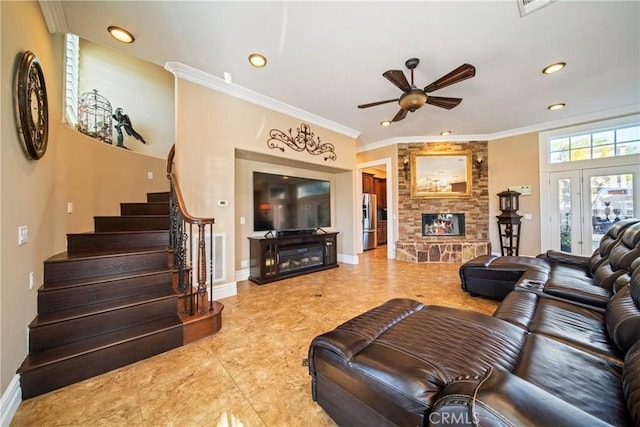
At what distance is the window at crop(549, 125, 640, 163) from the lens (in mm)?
4250

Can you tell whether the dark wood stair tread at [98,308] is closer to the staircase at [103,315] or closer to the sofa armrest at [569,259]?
the staircase at [103,315]

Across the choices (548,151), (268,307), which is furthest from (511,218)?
(268,307)

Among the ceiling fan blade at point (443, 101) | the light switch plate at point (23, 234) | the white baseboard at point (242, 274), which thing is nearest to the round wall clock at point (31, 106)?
the light switch plate at point (23, 234)

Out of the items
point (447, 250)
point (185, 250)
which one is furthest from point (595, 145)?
point (185, 250)

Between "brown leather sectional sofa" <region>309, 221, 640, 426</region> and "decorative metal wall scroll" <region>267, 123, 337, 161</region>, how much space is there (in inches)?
124

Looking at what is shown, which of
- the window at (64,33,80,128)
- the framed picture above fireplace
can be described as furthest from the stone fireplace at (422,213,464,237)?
the window at (64,33,80,128)

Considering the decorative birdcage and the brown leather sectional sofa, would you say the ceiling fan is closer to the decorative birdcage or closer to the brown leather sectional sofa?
the brown leather sectional sofa

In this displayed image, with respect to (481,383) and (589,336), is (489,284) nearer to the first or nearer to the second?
(589,336)

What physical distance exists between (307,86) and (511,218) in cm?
488

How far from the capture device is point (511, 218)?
5102 millimetres

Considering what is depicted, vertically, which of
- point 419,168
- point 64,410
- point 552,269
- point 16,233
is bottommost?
point 64,410

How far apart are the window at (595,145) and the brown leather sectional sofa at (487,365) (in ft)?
13.3

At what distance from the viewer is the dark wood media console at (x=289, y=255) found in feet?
13.2

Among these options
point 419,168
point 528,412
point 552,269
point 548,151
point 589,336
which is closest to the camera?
point 528,412
